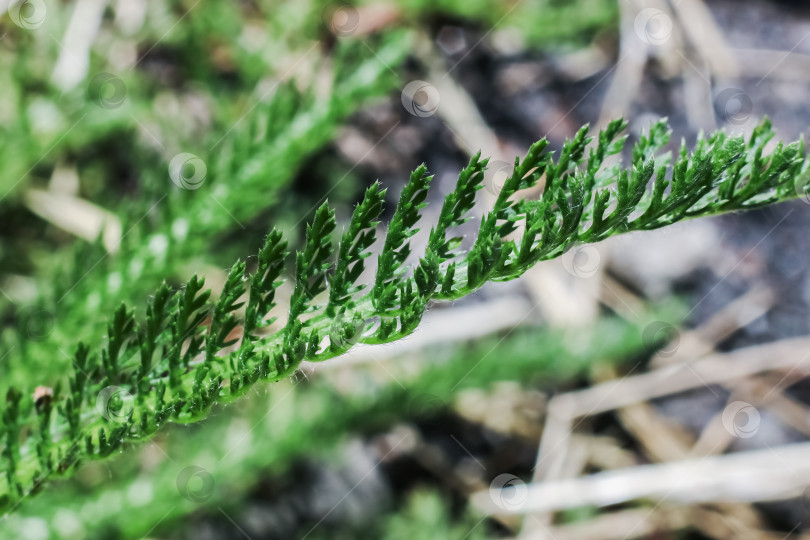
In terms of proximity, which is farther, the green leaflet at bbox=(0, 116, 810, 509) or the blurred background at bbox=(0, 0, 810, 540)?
the blurred background at bbox=(0, 0, 810, 540)

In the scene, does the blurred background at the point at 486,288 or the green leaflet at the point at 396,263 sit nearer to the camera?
the green leaflet at the point at 396,263

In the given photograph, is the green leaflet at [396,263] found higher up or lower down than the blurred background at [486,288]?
lower down

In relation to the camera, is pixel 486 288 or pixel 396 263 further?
pixel 486 288

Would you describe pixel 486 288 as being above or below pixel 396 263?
above

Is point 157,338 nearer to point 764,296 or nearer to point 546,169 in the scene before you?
point 546,169

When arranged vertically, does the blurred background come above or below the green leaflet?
above
